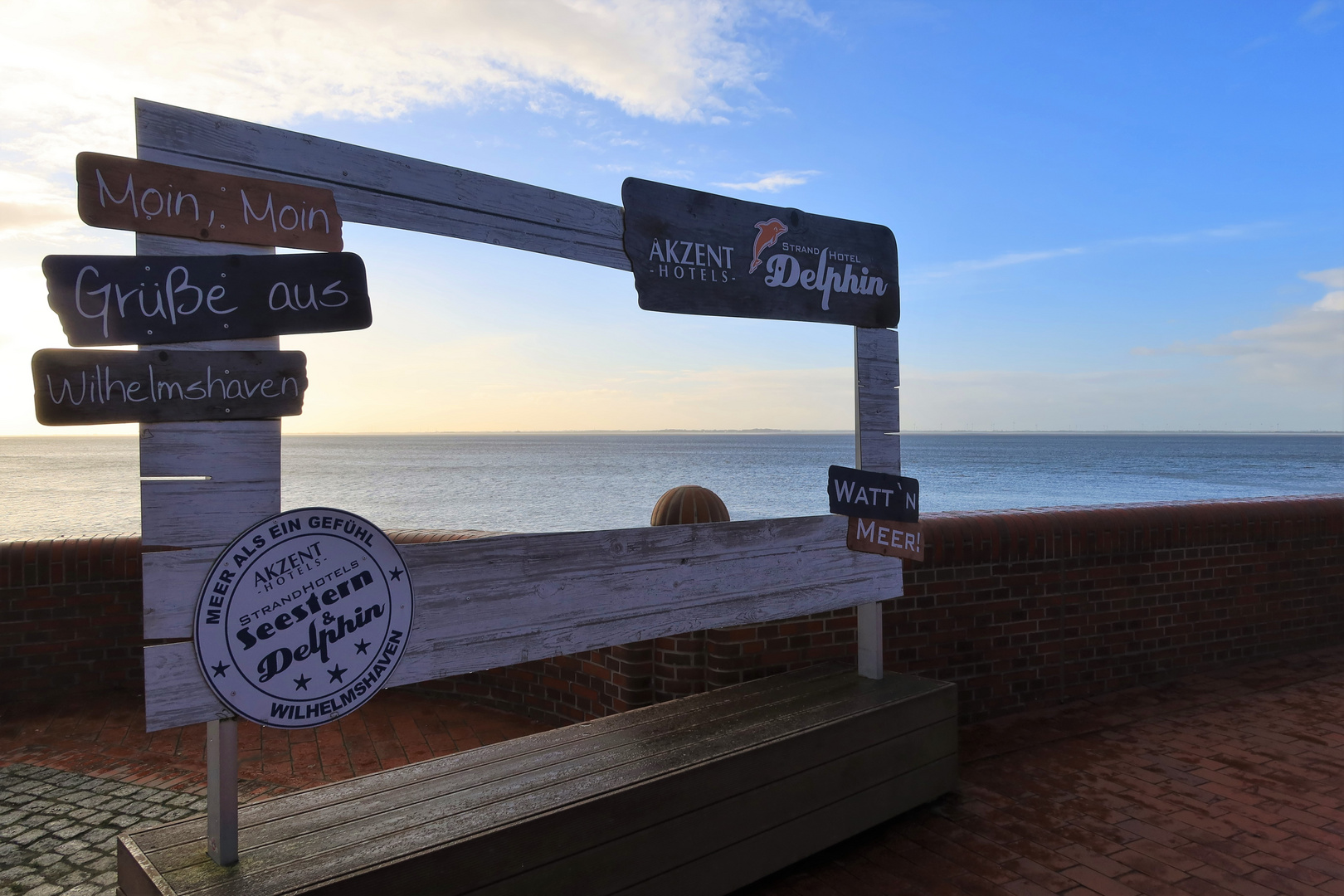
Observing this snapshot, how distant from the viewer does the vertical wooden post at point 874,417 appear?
3.75 meters

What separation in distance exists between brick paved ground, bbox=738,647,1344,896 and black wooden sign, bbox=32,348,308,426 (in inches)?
90.0

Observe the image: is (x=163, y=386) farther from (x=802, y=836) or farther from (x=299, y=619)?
(x=802, y=836)

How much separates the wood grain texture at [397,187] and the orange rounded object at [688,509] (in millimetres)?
1423

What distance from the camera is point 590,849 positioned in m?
2.46

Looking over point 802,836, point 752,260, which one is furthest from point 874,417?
point 802,836

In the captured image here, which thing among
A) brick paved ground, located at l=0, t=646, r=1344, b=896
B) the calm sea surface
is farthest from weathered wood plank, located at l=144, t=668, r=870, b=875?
the calm sea surface

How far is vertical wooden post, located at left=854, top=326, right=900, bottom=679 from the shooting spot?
3746 millimetres

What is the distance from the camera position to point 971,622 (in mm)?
4707

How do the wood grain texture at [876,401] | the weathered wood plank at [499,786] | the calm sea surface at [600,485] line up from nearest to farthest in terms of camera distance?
A: the weathered wood plank at [499,786] → the wood grain texture at [876,401] → the calm sea surface at [600,485]

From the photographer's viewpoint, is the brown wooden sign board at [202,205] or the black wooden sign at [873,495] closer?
the brown wooden sign board at [202,205]

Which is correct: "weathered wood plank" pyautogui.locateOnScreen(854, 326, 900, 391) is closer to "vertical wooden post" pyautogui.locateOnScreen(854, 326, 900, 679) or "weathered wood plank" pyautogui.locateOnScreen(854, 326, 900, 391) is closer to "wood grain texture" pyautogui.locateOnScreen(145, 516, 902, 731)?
"vertical wooden post" pyautogui.locateOnScreen(854, 326, 900, 679)

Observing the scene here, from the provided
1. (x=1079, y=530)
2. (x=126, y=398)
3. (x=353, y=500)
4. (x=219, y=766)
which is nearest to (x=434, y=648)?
(x=219, y=766)

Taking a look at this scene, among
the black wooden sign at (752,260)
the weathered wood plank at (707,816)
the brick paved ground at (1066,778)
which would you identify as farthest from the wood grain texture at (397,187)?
the brick paved ground at (1066,778)

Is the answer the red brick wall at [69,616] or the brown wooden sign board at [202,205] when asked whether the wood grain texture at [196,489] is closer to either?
the brown wooden sign board at [202,205]
